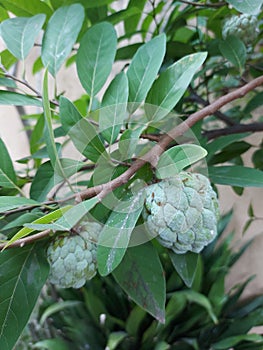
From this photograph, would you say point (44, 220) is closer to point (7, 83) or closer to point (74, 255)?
point (74, 255)

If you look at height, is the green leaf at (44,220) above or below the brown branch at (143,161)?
above

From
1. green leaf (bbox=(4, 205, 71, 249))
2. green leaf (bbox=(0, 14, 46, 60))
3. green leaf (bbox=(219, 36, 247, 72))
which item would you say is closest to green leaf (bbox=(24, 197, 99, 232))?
green leaf (bbox=(4, 205, 71, 249))

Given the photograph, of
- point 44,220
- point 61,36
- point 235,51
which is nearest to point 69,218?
point 44,220

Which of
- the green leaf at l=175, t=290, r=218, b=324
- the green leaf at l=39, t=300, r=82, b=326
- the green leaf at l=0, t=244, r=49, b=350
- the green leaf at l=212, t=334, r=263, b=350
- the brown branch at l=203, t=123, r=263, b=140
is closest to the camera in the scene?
the green leaf at l=0, t=244, r=49, b=350

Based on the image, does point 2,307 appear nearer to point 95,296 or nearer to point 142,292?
point 142,292

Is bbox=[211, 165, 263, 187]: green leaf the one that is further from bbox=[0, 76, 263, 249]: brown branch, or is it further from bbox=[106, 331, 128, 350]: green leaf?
bbox=[106, 331, 128, 350]: green leaf

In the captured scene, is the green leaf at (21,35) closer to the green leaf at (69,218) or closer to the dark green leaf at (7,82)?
the dark green leaf at (7,82)

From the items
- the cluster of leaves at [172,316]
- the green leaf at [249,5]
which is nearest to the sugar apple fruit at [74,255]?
the green leaf at [249,5]
